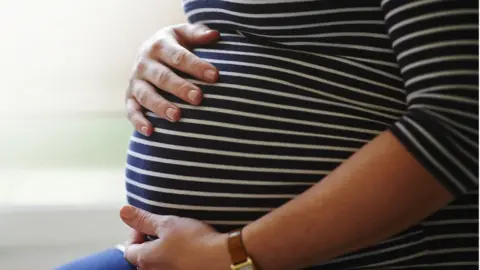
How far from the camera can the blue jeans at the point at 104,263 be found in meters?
0.86

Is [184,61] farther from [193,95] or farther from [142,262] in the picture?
[142,262]

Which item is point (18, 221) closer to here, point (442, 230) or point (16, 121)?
point (16, 121)

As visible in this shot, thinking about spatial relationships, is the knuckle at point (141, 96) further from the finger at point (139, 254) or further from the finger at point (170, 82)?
the finger at point (139, 254)

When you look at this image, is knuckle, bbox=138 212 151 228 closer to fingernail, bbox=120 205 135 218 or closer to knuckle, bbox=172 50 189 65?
fingernail, bbox=120 205 135 218

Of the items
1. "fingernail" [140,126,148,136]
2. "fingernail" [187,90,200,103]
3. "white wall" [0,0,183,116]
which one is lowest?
"fingernail" [140,126,148,136]

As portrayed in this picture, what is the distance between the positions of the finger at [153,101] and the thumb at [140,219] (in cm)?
Result: 12

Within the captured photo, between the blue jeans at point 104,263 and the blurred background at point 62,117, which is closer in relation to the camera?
the blue jeans at point 104,263

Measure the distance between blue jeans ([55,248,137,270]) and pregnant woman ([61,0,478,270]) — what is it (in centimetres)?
3

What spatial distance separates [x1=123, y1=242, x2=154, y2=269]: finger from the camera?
0.78 m

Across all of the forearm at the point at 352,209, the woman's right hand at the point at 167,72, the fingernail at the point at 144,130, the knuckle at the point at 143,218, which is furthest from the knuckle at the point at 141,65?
the forearm at the point at 352,209

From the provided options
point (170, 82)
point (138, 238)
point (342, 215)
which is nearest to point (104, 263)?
point (138, 238)

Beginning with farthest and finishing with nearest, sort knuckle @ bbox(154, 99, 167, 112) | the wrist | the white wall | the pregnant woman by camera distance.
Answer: the white wall → knuckle @ bbox(154, 99, 167, 112) → the wrist → the pregnant woman

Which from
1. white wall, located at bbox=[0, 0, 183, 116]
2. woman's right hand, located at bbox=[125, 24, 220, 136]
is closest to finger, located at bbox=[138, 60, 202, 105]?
woman's right hand, located at bbox=[125, 24, 220, 136]

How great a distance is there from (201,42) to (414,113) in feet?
1.10
